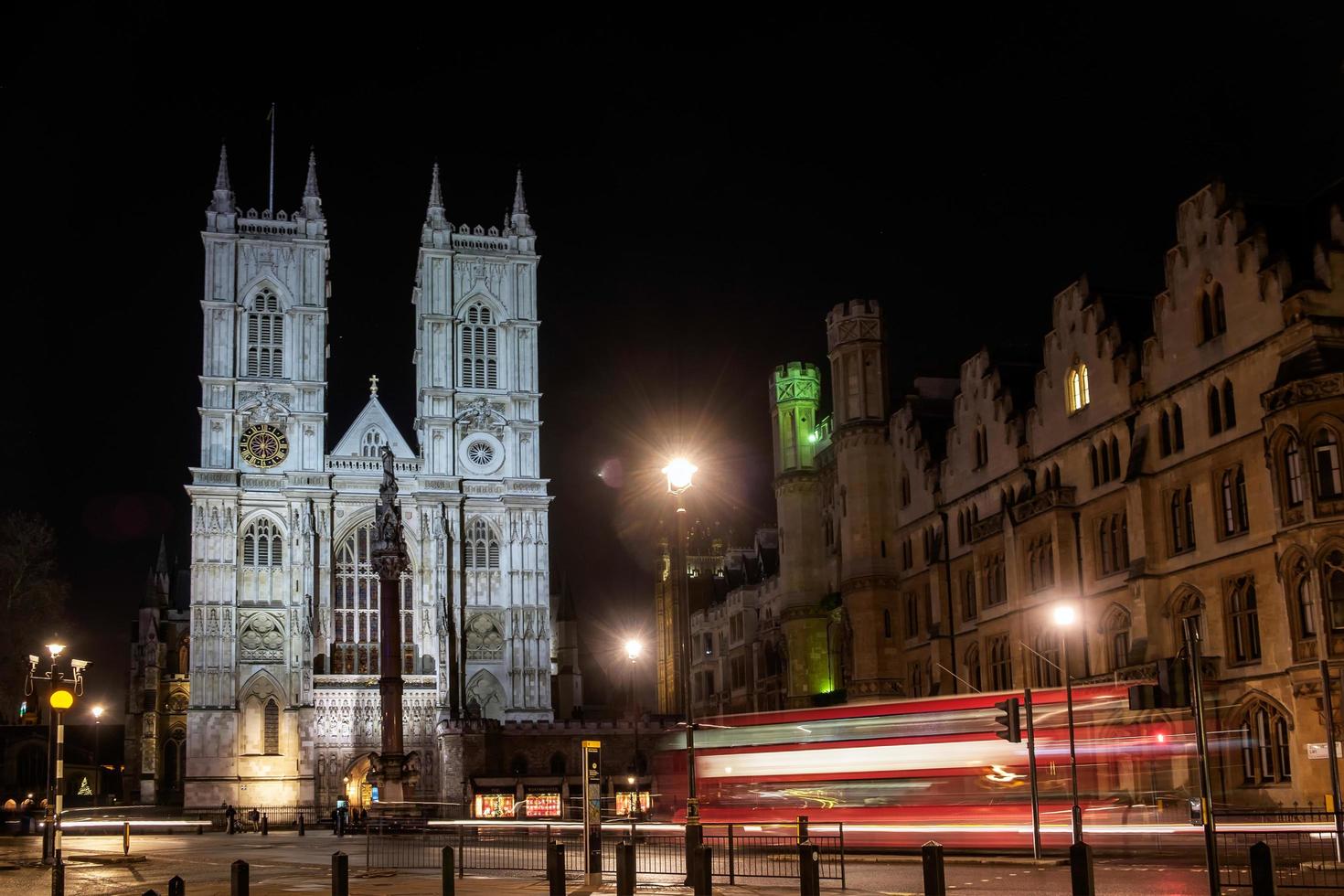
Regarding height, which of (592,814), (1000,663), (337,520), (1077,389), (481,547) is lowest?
(592,814)

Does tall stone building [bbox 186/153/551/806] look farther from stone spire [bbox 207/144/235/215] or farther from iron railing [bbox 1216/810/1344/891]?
iron railing [bbox 1216/810/1344/891]

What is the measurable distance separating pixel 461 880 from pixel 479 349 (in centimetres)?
6232

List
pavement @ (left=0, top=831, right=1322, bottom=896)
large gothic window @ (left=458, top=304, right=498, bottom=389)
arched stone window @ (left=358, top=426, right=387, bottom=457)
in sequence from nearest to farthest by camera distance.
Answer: pavement @ (left=0, top=831, right=1322, bottom=896) → arched stone window @ (left=358, top=426, right=387, bottom=457) → large gothic window @ (left=458, top=304, right=498, bottom=389)

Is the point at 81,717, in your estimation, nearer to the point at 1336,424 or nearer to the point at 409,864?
the point at 409,864

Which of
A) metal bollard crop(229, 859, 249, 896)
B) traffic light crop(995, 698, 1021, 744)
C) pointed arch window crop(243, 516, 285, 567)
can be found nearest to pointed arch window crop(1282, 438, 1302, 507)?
traffic light crop(995, 698, 1021, 744)

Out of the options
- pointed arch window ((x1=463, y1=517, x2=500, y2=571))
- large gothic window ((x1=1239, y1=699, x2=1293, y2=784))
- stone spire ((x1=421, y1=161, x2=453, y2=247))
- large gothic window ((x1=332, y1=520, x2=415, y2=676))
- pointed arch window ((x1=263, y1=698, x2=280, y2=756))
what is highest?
stone spire ((x1=421, y1=161, x2=453, y2=247))

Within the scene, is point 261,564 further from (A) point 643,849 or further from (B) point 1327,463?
(B) point 1327,463

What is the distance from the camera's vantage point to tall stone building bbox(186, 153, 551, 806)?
8012 cm

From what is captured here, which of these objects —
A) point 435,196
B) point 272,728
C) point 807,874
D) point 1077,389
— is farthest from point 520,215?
point 807,874

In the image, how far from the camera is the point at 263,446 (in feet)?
273

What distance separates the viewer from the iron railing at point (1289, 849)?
67.7 ft

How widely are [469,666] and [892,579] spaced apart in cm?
3586

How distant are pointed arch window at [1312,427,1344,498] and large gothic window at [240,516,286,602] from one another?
6102 centimetres

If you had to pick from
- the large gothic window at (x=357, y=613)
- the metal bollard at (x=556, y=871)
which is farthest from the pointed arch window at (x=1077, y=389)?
the large gothic window at (x=357, y=613)
